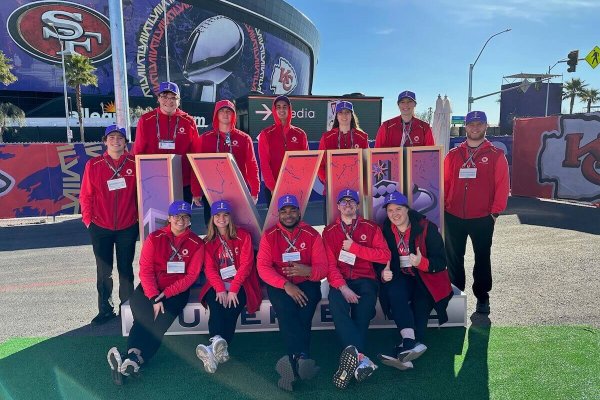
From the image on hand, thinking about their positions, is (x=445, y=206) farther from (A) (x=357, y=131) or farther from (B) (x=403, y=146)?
(A) (x=357, y=131)

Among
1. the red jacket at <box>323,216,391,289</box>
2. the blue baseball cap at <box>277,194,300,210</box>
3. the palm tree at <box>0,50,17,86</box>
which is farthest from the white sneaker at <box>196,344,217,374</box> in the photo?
the palm tree at <box>0,50,17,86</box>

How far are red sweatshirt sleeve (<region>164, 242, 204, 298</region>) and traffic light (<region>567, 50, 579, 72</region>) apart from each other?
21875mm

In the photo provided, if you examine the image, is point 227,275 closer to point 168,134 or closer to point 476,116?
point 168,134

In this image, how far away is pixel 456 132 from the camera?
128 ft

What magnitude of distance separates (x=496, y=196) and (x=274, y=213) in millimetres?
2382

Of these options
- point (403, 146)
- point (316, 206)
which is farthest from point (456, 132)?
point (403, 146)

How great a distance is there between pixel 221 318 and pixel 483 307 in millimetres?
2893

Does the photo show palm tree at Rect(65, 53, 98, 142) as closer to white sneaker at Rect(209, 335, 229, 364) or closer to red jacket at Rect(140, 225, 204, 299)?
red jacket at Rect(140, 225, 204, 299)

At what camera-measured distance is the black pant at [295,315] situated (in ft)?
10.6

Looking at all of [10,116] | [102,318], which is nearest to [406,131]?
[102,318]

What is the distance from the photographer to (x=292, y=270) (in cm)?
366

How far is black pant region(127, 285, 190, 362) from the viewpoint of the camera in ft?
11.0

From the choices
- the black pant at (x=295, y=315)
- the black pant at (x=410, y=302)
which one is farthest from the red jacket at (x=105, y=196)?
the black pant at (x=410, y=302)

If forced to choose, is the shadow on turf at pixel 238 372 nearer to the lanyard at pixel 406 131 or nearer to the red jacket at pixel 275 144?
the red jacket at pixel 275 144
